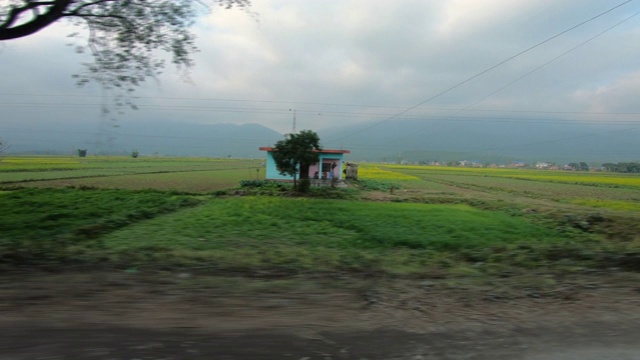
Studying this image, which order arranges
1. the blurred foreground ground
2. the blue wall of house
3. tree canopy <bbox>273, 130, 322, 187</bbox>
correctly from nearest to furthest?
the blurred foreground ground
tree canopy <bbox>273, 130, 322, 187</bbox>
the blue wall of house

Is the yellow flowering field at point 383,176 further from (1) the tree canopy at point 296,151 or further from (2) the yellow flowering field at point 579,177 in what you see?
(1) the tree canopy at point 296,151

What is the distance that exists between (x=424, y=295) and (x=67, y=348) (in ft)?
13.6

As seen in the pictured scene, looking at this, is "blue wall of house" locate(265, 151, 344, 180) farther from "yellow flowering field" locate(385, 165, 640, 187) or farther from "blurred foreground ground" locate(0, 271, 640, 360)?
"yellow flowering field" locate(385, 165, 640, 187)

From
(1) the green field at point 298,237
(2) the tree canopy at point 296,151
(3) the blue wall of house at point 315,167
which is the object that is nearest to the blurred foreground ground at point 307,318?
(1) the green field at point 298,237

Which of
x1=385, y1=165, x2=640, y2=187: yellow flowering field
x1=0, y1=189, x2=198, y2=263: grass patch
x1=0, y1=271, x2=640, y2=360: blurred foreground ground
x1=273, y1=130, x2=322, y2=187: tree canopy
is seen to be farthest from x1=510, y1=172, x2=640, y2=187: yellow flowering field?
x1=0, y1=271, x2=640, y2=360: blurred foreground ground

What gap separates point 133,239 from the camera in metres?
10.4

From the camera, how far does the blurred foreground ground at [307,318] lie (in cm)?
337

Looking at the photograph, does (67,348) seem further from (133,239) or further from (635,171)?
(635,171)

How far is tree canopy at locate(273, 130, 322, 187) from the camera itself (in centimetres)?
2628

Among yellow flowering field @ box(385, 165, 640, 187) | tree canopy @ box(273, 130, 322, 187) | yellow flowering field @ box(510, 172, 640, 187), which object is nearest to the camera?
tree canopy @ box(273, 130, 322, 187)

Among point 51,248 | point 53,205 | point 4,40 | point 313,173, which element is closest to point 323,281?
point 51,248

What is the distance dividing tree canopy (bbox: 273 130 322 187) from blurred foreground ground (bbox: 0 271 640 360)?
20.5 meters

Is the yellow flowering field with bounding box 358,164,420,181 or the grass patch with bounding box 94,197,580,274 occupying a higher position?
the yellow flowering field with bounding box 358,164,420,181

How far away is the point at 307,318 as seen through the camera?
4.15 meters
